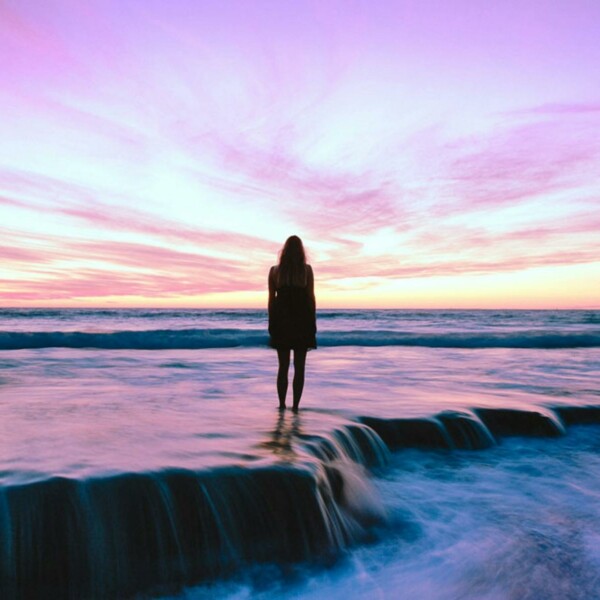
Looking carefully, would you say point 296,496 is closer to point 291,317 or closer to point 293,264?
point 291,317

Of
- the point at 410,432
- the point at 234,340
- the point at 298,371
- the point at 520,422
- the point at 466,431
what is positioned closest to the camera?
the point at 298,371

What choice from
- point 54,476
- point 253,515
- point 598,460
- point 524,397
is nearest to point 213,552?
point 253,515

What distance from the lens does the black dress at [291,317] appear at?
5309mm

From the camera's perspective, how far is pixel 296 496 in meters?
3.56

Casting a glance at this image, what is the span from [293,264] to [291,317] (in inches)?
20.6

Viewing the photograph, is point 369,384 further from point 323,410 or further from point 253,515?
point 253,515

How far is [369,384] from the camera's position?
30.3 ft

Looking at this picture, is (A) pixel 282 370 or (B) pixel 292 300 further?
(A) pixel 282 370

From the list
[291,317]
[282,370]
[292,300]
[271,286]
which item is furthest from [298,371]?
[271,286]

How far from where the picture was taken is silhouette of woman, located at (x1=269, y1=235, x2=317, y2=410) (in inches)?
207

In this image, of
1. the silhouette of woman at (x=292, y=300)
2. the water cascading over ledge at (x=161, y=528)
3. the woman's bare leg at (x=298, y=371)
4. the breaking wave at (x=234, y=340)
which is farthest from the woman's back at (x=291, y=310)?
the breaking wave at (x=234, y=340)

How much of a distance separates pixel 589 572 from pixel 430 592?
106 cm

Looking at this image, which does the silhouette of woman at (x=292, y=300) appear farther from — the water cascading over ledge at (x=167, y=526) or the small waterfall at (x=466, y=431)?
the small waterfall at (x=466, y=431)

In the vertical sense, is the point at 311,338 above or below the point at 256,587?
above
